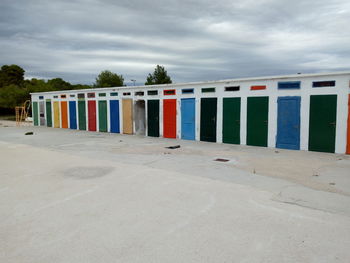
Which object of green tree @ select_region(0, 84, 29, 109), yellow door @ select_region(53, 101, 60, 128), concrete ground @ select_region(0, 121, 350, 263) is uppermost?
green tree @ select_region(0, 84, 29, 109)

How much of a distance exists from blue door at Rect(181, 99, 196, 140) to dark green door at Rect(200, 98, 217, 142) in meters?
0.51

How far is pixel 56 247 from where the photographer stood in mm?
3572

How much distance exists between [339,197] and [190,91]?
374 inches

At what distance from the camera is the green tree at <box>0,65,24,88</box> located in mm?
52153

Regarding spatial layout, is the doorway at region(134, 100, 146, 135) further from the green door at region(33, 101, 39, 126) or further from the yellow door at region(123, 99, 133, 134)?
the green door at region(33, 101, 39, 126)

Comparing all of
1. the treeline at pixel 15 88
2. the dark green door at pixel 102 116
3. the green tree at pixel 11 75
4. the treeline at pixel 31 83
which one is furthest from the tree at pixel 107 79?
the dark green door at pixel 102 116

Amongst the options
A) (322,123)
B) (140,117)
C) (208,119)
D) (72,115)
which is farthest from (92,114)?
(322,123)

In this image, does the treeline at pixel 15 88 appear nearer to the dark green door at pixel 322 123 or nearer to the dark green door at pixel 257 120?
the dark green door at pixel 257 120

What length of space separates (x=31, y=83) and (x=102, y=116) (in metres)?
36.1

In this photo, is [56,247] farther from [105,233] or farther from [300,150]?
[300,150]

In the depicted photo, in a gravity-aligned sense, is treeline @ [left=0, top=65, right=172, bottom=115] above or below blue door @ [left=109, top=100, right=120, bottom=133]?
above

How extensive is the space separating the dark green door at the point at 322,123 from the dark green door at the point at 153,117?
25.5 feet

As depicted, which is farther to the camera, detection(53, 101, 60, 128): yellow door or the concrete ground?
detection(53, 101, 60, 128): yellow door

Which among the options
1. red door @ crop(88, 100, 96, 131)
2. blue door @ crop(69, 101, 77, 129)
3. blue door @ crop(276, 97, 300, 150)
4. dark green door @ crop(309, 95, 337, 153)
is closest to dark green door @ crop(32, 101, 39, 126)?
blue door @ crop(69, 101, 77, 129)
